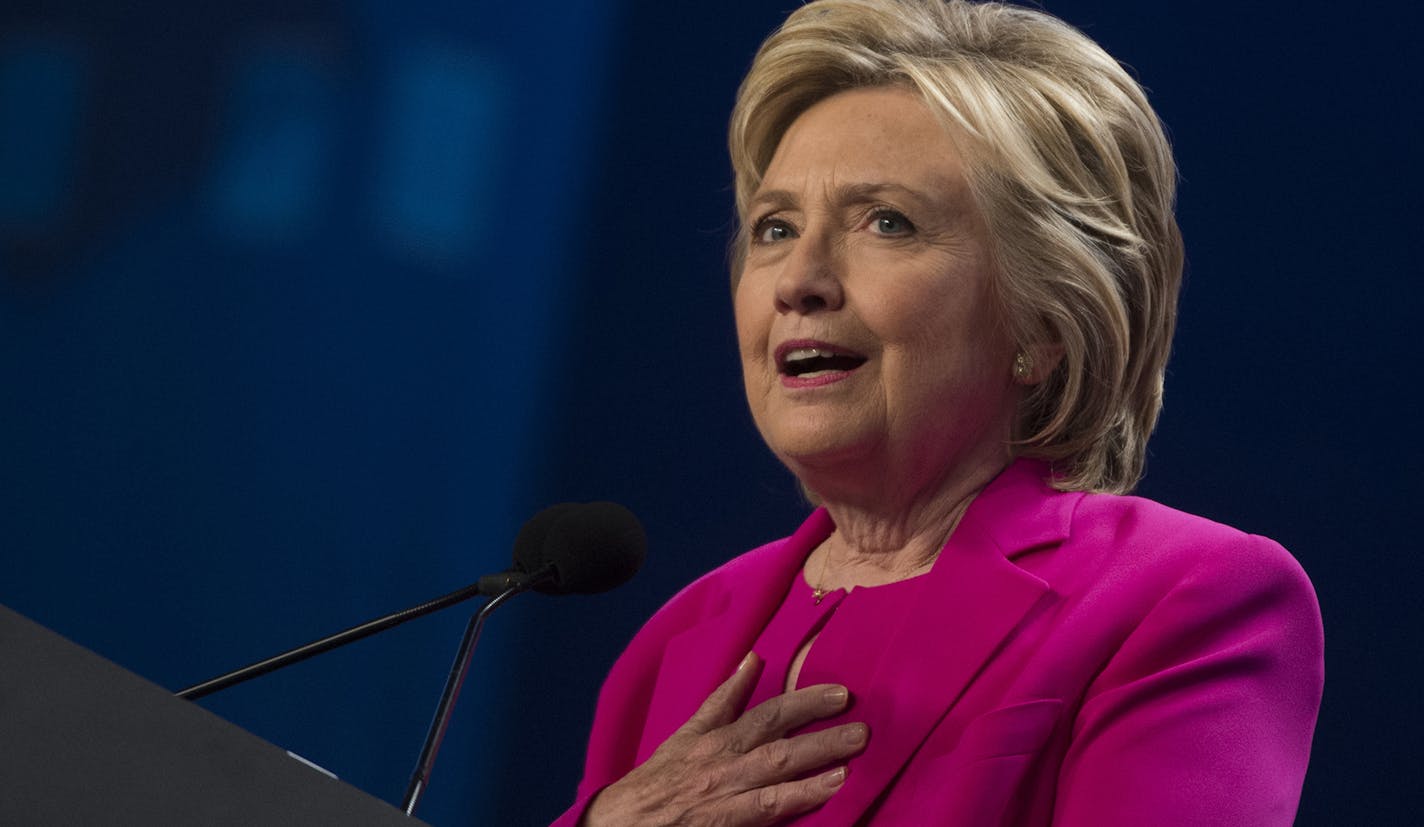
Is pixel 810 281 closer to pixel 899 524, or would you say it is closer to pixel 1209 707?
pixel 899 524

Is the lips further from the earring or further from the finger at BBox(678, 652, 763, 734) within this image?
the finger at BBox(678, 652, 763, 734)

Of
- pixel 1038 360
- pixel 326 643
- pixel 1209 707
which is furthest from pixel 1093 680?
pixel 326 643

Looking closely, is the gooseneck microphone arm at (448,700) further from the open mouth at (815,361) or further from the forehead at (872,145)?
the forehead at (872,145)

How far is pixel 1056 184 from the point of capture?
1524mm

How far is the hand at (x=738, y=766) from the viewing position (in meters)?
1.38

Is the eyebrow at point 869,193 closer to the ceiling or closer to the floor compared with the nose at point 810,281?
closer to the ceiling

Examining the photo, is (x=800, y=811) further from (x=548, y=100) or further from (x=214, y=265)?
(x=548, y=100)

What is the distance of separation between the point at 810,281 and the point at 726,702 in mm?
429

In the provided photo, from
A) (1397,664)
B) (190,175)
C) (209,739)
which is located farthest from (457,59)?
(209,739)

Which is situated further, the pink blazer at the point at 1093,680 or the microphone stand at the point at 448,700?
the microphone stand at the point at 448,700

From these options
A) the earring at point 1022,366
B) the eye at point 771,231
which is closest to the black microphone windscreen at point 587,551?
the eye at point 771,231

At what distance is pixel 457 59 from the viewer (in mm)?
3092

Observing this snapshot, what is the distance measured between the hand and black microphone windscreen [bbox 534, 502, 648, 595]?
0.20 m

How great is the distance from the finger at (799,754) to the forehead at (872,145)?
1.81ft
